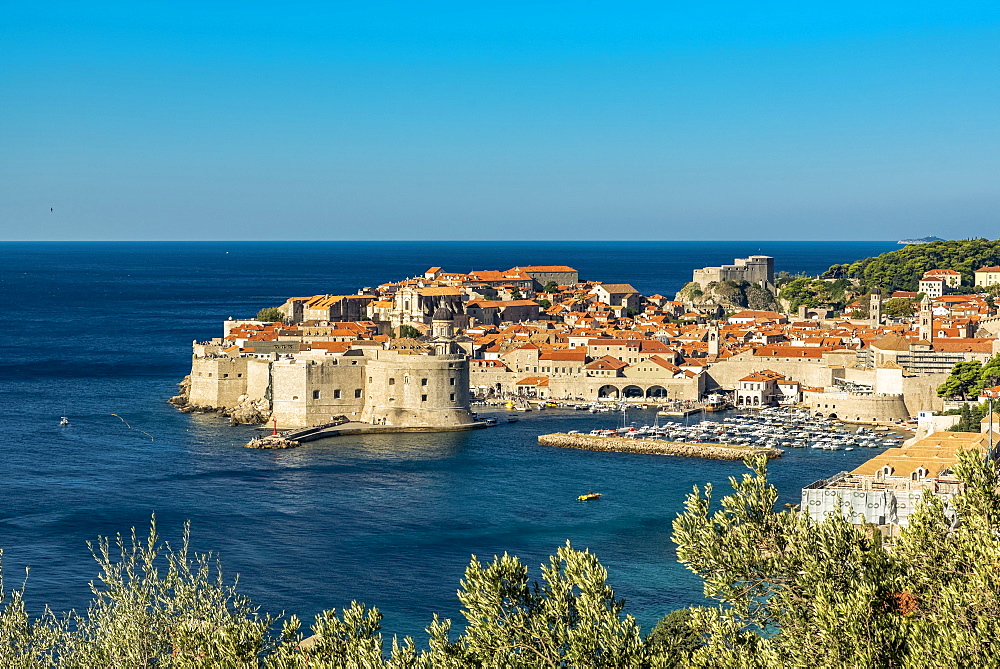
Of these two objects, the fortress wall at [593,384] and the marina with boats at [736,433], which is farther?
the fortress wall at [593,384]

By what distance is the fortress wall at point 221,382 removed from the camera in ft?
103

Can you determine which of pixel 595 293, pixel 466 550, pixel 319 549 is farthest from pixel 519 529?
pixel 595 293

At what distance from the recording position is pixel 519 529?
62.7 ft

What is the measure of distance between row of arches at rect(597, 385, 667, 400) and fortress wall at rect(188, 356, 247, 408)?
9.26 meters

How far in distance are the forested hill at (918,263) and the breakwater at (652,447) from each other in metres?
30.1

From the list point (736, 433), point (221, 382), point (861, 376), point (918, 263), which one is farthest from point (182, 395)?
point (918, 263)

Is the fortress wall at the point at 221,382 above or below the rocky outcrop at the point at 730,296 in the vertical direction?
below

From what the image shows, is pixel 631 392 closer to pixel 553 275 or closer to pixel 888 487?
pixel 888 487

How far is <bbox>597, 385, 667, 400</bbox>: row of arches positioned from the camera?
3431 cm

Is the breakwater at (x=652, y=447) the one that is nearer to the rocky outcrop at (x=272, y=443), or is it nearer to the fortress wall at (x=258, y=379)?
the rocky outcrop at (x=272, y=443)

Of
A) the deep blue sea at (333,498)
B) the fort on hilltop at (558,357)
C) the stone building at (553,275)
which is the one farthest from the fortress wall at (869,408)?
the stone building at (553,275)

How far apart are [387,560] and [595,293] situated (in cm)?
3822

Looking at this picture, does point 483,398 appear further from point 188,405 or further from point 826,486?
point 826,486

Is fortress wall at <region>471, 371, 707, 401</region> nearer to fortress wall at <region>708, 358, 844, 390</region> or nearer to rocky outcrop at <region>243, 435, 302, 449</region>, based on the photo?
fortress wall at <region>708, 358, 844, 390</region>
